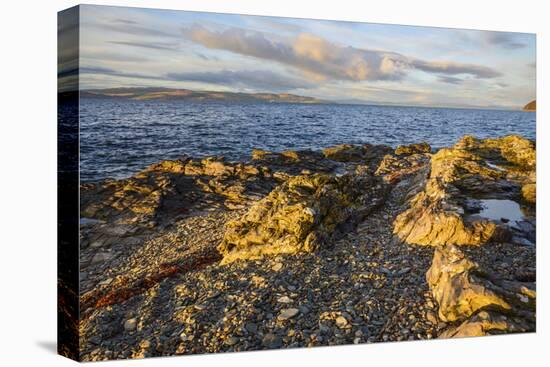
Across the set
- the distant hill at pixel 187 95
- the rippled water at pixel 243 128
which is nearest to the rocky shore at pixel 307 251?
the rippled water at pixel 243 128

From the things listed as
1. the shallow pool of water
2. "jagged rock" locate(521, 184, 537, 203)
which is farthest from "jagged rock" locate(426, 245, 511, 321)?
"jagged rock" locate(521, 184, 537, 203)

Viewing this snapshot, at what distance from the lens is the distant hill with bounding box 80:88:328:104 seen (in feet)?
35.3

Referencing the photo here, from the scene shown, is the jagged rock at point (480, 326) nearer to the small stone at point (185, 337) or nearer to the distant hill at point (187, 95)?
the small stone at point (185, 337)

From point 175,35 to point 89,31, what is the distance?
1.58 metres

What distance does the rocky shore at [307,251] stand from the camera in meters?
10.8

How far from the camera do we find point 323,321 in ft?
37.6

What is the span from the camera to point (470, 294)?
38.0 ft

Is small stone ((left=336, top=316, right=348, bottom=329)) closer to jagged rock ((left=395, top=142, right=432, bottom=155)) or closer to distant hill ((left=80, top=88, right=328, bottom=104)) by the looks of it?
jagged rock ((left=395, top=142, right=432, bottom=155))

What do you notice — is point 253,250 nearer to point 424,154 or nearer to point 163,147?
point 163,147

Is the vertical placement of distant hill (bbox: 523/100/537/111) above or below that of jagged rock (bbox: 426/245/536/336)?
above

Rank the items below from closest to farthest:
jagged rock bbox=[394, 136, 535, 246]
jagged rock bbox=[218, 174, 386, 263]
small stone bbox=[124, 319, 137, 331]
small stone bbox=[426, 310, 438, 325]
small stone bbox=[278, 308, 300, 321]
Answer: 1. small stone bbox=[124, 319, 137, 331]
2. small stone bbox=[278, 308, 300, 321]
3. small stone bbox=[426, 310, 438, 325]
4. jagged rock bbox=[218, 174, 386, 263]
5. jagged rock bbox=[394, 136, 535, 246]

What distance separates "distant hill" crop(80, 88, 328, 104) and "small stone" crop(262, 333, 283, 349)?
4.46 meters

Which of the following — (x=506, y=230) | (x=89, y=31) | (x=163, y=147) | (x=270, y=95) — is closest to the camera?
(x=89, y=31)

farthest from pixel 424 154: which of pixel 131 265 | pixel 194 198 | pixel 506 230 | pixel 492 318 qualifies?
pixel 131 265
